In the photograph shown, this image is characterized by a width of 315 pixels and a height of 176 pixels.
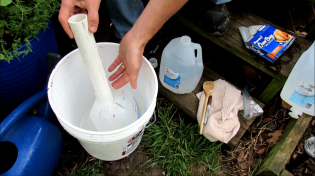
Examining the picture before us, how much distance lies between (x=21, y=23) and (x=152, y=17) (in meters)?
0.67

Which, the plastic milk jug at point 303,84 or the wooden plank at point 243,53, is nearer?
the plastic milk jug at point 303,84

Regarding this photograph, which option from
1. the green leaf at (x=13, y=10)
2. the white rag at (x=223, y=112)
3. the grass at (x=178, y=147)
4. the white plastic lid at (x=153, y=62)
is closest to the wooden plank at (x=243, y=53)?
the white rag at (x=223, y=112)

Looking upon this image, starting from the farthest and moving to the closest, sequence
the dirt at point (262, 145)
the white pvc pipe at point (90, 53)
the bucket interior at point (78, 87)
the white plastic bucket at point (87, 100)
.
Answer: the dirt at point (262, 145), the bucket interior at point (78, 87), the white plastic bucket at point (87, 100), the white pvc pipe at point (90, 53)

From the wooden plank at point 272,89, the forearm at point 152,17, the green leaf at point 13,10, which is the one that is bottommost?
the wooden plank at point 272,89

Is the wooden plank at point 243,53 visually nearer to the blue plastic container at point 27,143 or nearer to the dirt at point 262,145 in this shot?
the dirt at point 262,145

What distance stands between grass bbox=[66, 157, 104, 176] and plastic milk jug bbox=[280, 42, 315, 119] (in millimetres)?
1023

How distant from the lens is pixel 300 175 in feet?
4.14

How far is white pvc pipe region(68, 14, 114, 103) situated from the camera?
0.72 meters

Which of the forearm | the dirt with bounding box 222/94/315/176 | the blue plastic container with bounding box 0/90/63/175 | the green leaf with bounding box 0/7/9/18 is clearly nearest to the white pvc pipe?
the forearm

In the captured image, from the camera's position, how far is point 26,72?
1133mm

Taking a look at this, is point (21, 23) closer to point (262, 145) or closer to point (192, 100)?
point (192, 100)

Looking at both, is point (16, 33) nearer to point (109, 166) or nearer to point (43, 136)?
point (43, 136)

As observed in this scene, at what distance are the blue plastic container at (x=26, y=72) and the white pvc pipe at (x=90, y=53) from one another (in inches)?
16.5

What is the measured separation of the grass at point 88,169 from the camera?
1.20 metres
